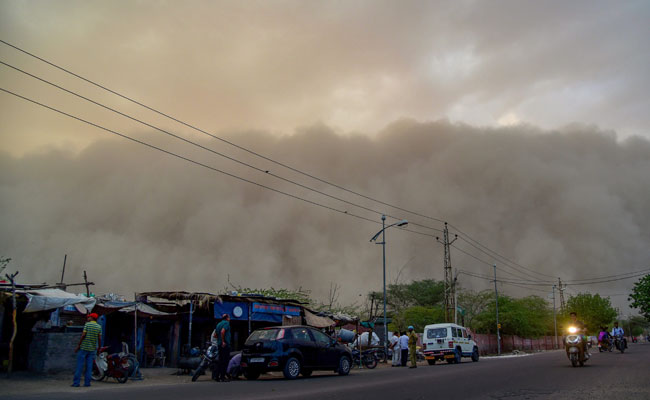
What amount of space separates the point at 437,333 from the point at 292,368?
47.5 ft

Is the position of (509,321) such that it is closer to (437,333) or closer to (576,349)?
(437,333)

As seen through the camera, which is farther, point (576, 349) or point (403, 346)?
point (403, 346)

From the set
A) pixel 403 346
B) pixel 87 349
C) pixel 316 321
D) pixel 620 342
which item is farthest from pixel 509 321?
pixel 87 349

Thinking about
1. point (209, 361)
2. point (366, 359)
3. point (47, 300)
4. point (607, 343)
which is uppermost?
point (47, 300)

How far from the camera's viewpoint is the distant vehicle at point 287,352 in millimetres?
14398

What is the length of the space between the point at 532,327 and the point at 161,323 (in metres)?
53.4

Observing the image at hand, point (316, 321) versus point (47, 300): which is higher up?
point (47, 300)

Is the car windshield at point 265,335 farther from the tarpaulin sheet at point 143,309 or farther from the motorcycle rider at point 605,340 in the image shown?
the motorcycle rider at point 605,340

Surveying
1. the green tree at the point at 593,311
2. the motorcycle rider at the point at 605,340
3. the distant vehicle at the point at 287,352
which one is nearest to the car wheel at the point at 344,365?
the distant vehicle at the point at 287,352

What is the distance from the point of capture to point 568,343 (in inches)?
709

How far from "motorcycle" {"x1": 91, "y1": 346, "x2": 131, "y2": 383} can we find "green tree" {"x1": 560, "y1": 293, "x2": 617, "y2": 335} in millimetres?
89473

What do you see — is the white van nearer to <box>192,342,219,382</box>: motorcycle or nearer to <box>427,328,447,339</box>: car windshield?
<box>427,328,447,339</box>: car windshield

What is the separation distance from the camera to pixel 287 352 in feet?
47.7

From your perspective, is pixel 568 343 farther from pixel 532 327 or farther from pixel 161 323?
pixel 532 327
